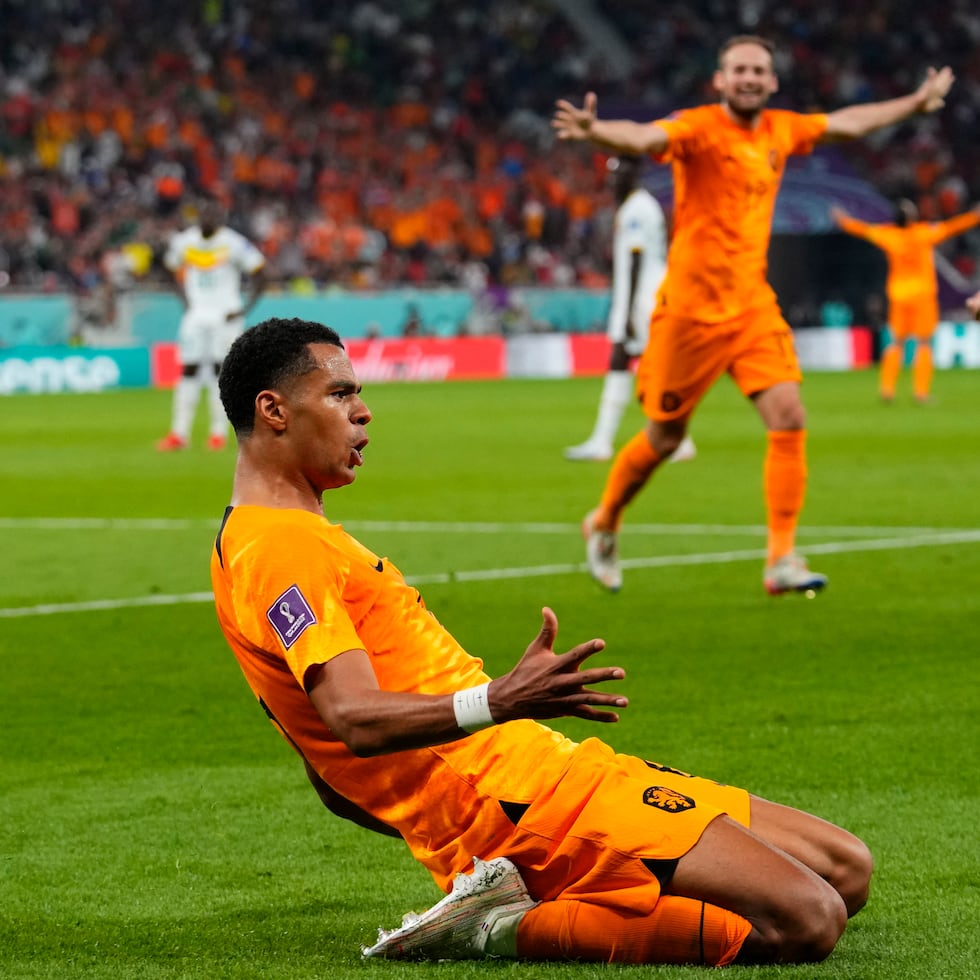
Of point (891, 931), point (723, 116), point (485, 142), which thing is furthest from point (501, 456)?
point (485, 142)

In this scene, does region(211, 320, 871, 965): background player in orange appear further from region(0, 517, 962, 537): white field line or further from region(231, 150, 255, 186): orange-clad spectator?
region(231, 150, 255, 186): orange-clad spectator

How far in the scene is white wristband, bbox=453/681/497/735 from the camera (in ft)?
11.5

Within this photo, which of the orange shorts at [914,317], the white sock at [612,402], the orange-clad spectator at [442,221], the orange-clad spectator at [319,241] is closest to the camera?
the white sock at [612,402]

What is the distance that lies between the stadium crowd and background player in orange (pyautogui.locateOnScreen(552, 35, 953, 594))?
2387cm

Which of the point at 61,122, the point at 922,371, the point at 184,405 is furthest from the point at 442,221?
the point at 184,405

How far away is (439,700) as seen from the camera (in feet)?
11.8

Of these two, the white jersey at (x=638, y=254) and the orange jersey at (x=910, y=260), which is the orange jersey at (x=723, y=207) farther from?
the orange jersey at (x=910, y=260)

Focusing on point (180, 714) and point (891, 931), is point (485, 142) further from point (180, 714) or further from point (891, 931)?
point (891, 931)

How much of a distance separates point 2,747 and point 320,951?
2.51 meters

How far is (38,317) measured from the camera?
31188 millimetres

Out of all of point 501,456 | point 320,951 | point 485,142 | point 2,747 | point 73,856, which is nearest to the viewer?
point 320,951

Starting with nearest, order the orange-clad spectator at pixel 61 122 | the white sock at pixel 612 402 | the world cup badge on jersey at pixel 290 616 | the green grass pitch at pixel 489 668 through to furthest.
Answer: the world cup badge on jersey at pixel 290 616 → the green grass pitch at pixel 489 668 → the white sock at pixel 612 402 → the orange-clad spectator at pixel 61 122

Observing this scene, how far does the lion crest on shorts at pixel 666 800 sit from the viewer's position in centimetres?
394

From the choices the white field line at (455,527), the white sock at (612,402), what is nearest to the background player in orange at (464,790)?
the white field line at (455,527)
